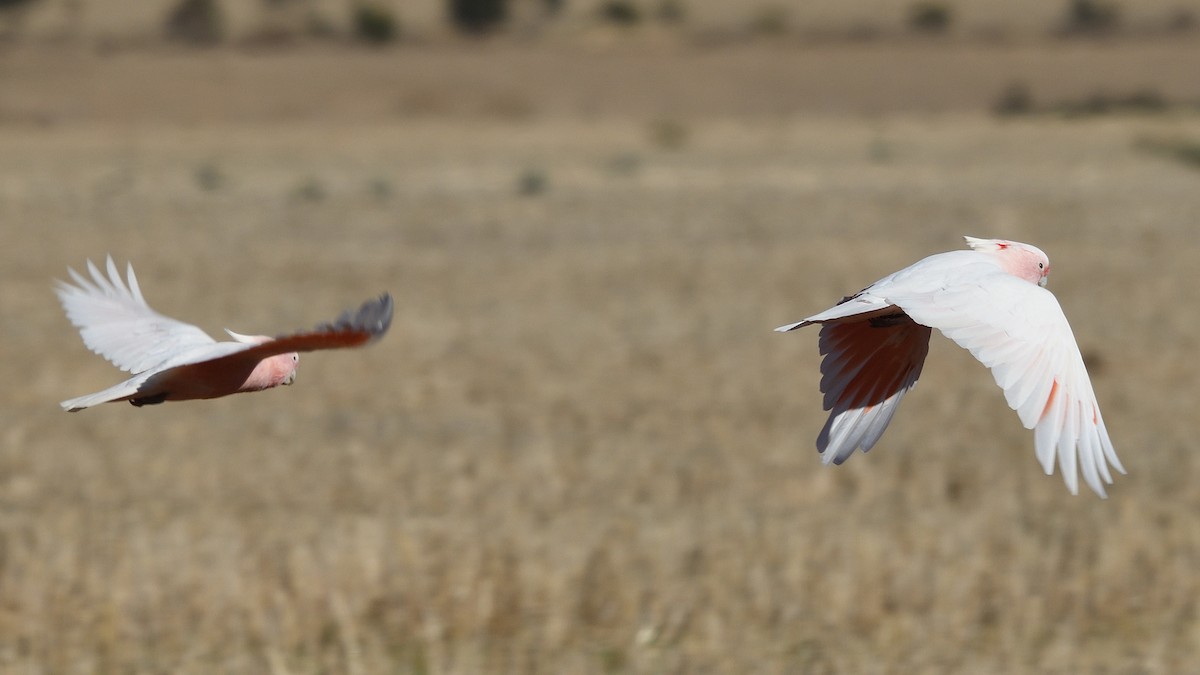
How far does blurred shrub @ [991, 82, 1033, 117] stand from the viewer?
56.4 m

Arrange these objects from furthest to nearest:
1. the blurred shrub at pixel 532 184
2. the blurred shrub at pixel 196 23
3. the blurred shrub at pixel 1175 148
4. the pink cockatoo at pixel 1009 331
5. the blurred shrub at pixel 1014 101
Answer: the blurred shrub at pixel 196 23
the blurred shrub at pixel 1014 101
the blurred shrub at pixel 1175 148
the blurred shrub at pixel 532 184
the pink cockatoo at pixel 1009 331

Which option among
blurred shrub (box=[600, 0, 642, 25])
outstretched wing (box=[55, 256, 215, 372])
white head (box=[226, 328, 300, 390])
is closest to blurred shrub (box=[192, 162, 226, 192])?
outstretched wing (box=[55, 256, 215, 372])

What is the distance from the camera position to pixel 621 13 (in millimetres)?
85000

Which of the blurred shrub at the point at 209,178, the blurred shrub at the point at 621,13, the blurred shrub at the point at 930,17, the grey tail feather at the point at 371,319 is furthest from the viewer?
the blurred shrub at the point at 621,13

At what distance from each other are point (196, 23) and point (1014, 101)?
40149 millimetres

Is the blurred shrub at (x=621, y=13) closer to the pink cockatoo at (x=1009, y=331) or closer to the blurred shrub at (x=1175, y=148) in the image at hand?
the blurred shrub at (x=1175, y=148)

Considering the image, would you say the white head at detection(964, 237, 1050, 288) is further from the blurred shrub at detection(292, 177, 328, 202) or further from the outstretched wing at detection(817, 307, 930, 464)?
the blurred shrub at detection(292, 177, 328, 202)

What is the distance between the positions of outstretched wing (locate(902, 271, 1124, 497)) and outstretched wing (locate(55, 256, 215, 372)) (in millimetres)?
1201

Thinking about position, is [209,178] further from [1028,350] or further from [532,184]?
[1028,350]

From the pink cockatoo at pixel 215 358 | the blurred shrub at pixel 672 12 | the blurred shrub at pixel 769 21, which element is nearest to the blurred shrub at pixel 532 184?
the pink cockatoo at pixel 215 358

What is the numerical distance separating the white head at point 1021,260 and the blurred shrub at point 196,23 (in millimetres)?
72314

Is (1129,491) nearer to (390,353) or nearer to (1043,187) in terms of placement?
(390,353)

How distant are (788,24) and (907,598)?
75.2 meters

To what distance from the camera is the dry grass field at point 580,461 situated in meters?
6.97
